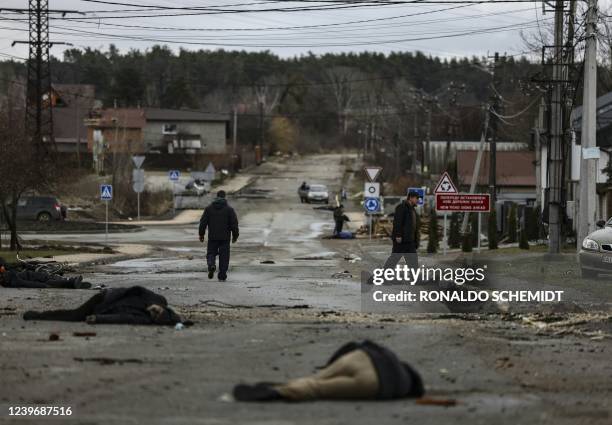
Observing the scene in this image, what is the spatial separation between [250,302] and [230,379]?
825 cm

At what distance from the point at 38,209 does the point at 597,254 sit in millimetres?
44130

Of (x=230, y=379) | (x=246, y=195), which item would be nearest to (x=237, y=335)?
(x=230, y=379)

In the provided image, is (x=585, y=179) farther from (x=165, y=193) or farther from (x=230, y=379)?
(x=165, y=193)

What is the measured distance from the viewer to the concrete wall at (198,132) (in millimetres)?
129625

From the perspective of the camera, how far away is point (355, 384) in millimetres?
8594

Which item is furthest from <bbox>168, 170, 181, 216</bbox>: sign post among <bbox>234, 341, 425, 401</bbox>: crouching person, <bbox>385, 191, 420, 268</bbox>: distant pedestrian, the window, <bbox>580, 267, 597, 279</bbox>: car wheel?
<bbox>234, 341, 425, 401</bbox>: crouching person

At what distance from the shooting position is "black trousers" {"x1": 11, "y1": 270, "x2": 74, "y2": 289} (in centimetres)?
1964

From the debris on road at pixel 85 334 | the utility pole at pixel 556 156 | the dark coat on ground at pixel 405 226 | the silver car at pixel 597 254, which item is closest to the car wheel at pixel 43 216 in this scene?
the utility pole at pixel 556 156

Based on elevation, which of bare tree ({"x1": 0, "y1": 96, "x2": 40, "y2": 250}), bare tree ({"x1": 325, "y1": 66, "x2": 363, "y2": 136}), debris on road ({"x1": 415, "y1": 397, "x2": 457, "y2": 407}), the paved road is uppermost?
bare tree ({"x1": 325, "y1": 66, "x2": 363, "y2": 136})

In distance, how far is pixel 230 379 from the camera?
31.4ft

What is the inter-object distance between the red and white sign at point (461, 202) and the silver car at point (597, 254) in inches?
241

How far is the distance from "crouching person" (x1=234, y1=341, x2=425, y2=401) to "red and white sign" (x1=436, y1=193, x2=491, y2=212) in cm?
2043

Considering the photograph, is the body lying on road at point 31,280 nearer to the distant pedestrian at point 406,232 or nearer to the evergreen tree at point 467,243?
the distant pedestrian at point 406,232

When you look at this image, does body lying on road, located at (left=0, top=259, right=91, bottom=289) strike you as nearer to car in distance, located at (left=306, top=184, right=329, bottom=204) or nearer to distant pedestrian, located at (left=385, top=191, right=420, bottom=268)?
distant pedestrian, located at (left=385, top=191, right=420, bottom=268)
